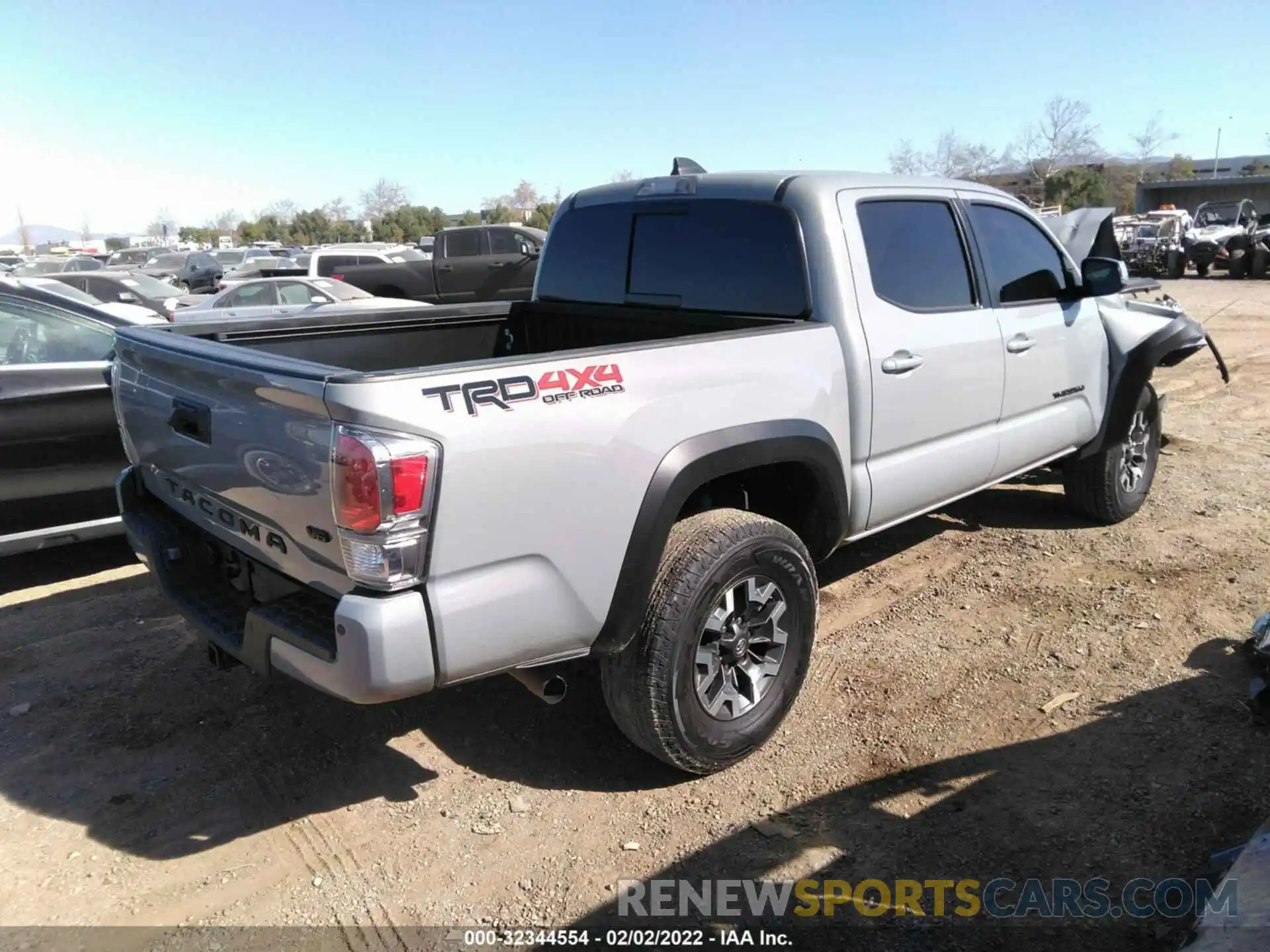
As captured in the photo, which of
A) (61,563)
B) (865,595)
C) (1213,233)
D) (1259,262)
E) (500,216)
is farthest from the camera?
(500,216)

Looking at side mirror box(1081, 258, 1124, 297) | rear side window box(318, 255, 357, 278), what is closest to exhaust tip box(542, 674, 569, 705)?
side mirror box(1081, 258, 1124, 297)

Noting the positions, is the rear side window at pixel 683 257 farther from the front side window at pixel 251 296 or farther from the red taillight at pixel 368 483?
the front side window at pixel 251 296

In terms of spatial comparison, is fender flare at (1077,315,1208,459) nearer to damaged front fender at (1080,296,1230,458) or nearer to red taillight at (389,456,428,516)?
damaged front fender at (1080,296,1230,458)

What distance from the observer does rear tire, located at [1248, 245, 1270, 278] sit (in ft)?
77.4

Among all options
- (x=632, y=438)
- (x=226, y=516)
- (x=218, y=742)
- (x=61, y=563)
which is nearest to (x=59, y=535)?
(x=61, y=563)

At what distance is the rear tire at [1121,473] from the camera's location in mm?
5277

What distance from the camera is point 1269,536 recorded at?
5180 mm

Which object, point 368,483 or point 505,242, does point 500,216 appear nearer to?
point 505,242

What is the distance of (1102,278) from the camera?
4746 mm

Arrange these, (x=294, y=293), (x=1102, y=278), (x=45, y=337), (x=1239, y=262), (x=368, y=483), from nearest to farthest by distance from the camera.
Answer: (x=368, y=483) < (x=1102, y=278) < (x=45, y=337) < (x=294, y=293) < (x=1239, y=262)

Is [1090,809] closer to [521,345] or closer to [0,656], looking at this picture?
[521,345]

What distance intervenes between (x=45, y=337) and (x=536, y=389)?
13.0 feet

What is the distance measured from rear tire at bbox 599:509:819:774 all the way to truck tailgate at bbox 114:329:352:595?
976 mm

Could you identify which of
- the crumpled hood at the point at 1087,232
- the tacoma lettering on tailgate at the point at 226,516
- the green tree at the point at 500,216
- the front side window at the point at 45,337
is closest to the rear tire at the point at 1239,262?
the crumpled hood at the point at 1087,232
